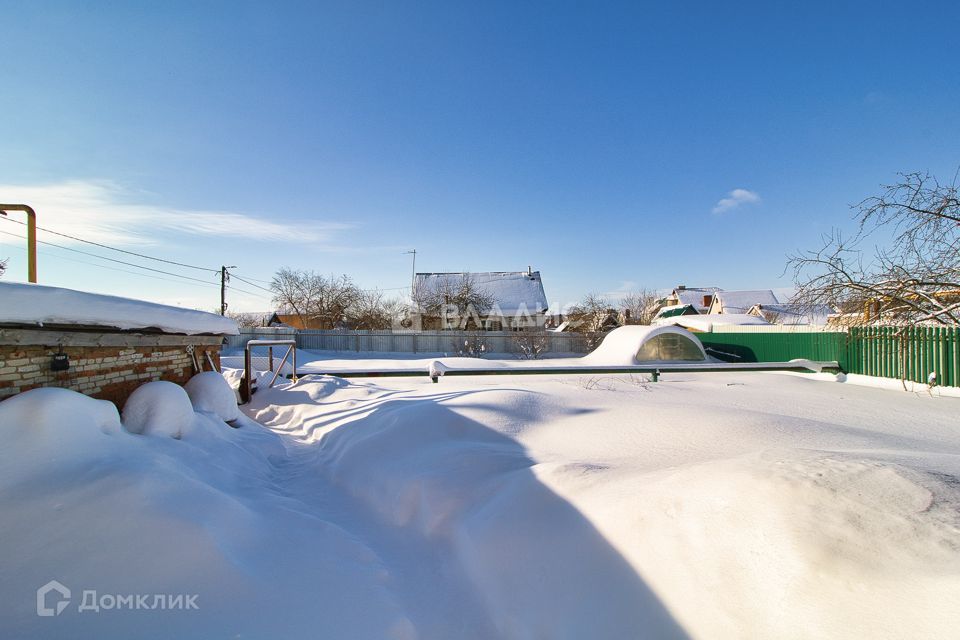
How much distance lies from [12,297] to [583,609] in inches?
188

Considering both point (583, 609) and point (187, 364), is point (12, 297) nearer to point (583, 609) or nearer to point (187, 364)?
point (187, 364)

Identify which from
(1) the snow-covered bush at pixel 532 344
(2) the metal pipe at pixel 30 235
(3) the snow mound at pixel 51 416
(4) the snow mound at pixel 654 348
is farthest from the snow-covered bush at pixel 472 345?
(3) the snow mound at pixel 51 416

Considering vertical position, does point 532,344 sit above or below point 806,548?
below

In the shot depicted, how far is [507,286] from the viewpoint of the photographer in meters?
29.5

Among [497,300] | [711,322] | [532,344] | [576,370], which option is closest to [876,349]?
[576,370]

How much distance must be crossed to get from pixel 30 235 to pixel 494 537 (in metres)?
6.96

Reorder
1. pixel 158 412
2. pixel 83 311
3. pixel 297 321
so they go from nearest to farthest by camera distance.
→ pixel 83 311 < pixel 158 412 < pixel 297 321

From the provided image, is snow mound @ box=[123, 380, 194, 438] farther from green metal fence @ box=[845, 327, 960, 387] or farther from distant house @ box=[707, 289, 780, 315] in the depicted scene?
distant house @ box=[707, 289, 780, 315]

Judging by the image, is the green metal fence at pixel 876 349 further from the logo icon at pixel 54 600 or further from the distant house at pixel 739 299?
the distant house at pixel 739 299

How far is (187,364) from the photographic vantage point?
22.0 feet

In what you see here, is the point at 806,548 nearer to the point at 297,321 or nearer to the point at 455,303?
the point at 455,303

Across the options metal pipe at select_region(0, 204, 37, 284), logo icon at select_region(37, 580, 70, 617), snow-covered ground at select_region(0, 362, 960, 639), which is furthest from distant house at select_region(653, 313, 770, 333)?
logo icon at select_region(37, 580, 70, 617)

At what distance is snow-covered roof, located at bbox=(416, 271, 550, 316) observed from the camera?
2834 centimetres

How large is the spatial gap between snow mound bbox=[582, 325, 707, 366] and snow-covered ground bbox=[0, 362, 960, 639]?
11.1 metres
